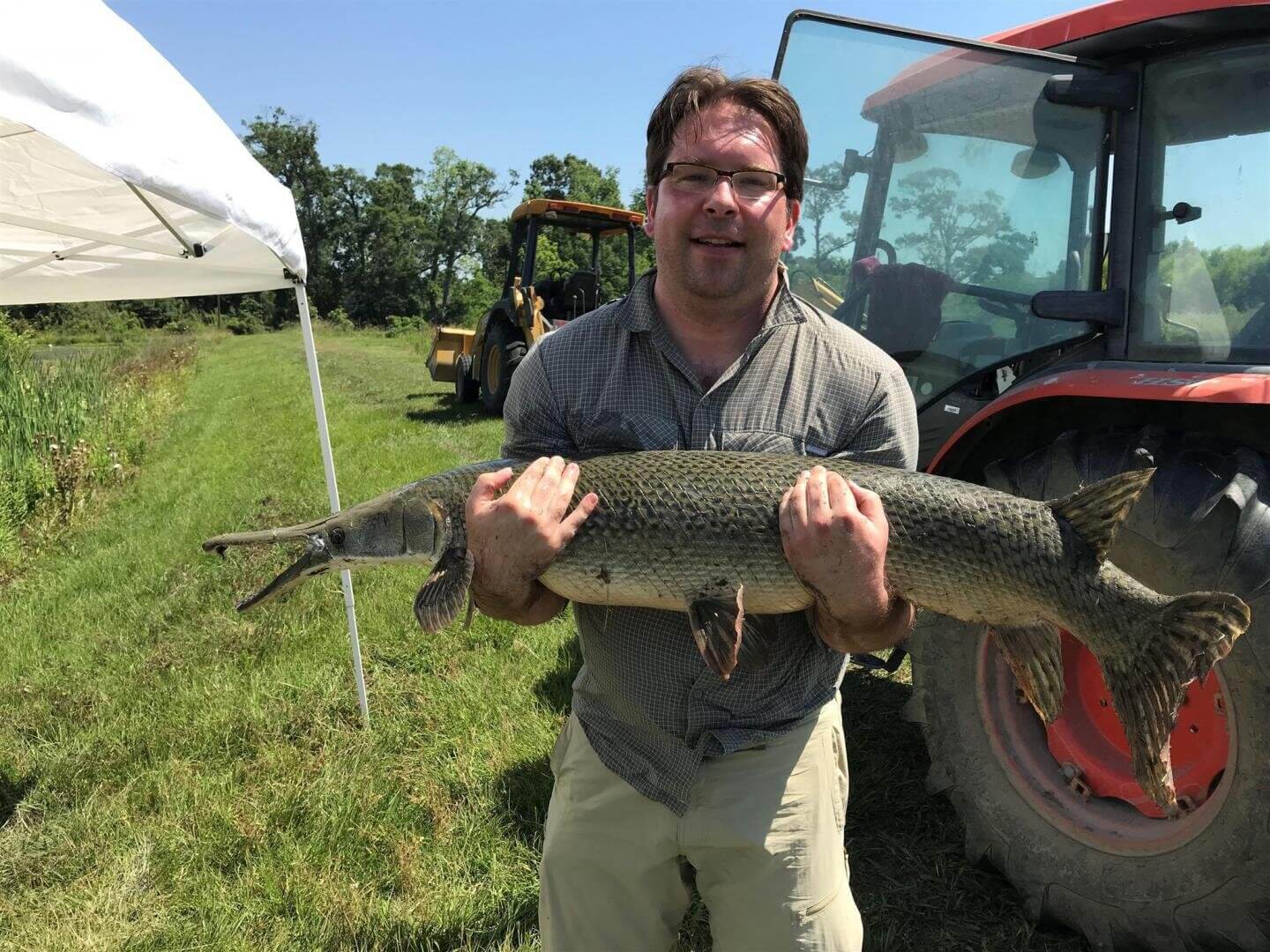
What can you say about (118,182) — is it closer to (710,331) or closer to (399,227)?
(710,331)

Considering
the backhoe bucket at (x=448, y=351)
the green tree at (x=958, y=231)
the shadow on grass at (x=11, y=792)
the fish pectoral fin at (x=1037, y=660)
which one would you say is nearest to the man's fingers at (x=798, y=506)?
the fish pectoral fin at (x=1037, y=660)

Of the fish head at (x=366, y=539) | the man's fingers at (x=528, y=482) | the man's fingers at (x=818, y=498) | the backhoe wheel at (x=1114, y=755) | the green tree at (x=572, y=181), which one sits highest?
the green tree at (x=572, y=181)

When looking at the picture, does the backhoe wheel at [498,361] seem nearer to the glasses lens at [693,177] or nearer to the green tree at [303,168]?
the glasses lens at [693,177]

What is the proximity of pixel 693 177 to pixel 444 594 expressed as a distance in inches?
47.3

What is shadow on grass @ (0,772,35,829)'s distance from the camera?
3777mm

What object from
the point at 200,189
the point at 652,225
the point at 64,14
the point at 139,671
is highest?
the point at 64,14

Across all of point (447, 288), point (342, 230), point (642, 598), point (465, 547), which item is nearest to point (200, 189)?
point (465, 547)

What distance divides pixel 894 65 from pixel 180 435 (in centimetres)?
1417

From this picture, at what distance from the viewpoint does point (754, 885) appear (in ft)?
6.30

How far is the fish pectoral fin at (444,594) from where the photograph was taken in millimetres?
1959

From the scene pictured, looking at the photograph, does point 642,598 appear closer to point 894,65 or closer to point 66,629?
point 894,65

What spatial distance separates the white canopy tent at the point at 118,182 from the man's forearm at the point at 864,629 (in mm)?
2499

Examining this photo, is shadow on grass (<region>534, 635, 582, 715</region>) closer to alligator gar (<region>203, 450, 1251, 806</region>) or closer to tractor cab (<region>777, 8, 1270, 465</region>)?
tractor cab (<region>777, 8, 1270, 465</region>)

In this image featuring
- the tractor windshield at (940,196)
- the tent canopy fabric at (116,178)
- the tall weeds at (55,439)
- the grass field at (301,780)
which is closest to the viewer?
the tent canopy fabric at (116,178)
